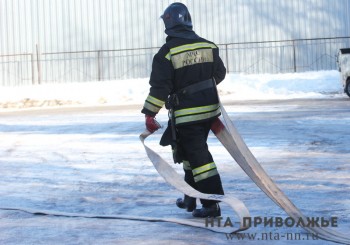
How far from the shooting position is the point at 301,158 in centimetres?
1094

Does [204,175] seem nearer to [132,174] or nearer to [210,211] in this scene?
[210,211]

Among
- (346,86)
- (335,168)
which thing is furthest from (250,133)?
(346,86)

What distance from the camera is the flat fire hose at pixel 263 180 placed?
591cm

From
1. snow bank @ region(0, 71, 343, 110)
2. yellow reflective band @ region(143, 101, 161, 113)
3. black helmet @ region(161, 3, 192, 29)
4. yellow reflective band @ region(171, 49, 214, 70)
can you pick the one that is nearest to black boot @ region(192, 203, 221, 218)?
yellow reflective band @ region(143, 101, 161, 113)

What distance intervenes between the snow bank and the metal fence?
348 centimetres

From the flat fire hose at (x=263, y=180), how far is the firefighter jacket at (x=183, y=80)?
220 mm

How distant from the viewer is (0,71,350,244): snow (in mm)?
6477

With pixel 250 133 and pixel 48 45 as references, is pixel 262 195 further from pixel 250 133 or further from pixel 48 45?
pixel 48 45

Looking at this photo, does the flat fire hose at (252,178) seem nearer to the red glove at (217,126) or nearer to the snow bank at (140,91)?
the red glove at (217,126)

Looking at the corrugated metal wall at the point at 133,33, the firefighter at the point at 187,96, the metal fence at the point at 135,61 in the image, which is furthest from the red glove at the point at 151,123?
the corrugated metal wall at the point at 133,33

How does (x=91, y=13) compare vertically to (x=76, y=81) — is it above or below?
above

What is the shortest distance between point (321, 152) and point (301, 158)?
66cm

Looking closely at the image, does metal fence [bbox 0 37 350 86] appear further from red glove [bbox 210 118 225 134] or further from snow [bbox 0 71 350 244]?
red glove [bbox 210 118 225 134]

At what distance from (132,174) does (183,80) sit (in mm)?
3292
